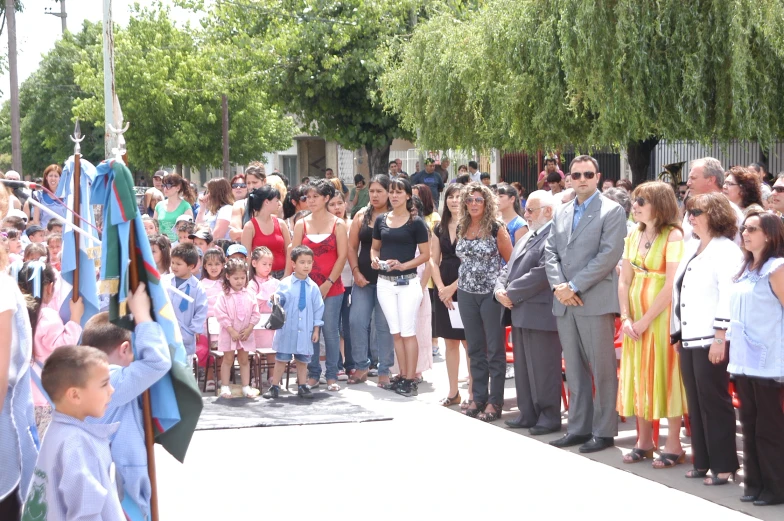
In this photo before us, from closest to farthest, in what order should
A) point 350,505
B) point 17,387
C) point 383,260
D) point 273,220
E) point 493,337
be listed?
1. point 17,387
2. point 350,505
3. point 493,337
4. point 383,260
5. point 273,220

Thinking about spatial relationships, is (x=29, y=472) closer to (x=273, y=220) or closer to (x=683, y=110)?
(x=273, y=220)

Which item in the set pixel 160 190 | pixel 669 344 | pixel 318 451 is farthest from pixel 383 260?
pixel 160 190

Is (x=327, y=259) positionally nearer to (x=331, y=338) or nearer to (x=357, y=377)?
(x=331, y=338)

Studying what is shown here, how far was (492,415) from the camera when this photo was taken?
8758mm

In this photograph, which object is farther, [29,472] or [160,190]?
[160,190]

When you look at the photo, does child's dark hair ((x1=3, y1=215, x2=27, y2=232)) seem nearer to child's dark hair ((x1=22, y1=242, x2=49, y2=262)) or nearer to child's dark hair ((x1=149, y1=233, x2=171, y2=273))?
child's dark hair ((x1=22, y1=242, x2=49, y2=262))

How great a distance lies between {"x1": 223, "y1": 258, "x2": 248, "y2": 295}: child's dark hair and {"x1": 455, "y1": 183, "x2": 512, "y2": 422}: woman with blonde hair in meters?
2.01

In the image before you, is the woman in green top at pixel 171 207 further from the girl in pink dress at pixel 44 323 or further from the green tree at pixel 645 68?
the green tree at pixel 645 68

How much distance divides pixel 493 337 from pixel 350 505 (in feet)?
9.13

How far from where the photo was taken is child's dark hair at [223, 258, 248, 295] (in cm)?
962

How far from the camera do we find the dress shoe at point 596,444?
24.9ft

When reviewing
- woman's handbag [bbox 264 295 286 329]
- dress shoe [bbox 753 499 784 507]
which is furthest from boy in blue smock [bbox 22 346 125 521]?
woman's handbag [bbox 264 295 286 329]

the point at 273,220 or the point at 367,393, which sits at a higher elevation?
the point at 273,220

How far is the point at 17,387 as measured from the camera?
3949 millimetres
